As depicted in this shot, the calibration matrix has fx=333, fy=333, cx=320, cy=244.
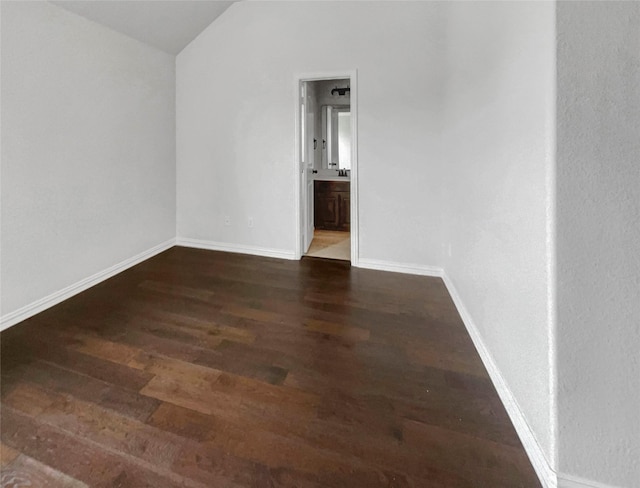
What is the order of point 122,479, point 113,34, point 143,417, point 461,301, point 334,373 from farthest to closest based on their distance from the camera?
point 113,34, point 461,301, point 334,373, point 143,417, point 122,479

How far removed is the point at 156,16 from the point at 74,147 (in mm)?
1598

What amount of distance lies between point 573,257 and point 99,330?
277 centimetres

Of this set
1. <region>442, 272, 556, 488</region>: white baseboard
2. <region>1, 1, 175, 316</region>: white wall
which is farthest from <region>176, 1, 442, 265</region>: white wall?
<region>442, 272, 556, 488</region>: white baseboard

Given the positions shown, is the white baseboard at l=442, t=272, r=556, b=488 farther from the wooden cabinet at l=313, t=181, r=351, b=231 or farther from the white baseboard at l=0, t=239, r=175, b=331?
the wooden cabinet at l=313, t=181, r=351, b=231

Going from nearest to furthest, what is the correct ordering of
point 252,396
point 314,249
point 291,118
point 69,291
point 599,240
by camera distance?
point 599,240, point 252,396, point 69,291, point 291,118, point 314,249

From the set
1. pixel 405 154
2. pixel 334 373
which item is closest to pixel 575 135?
pixel 334 373

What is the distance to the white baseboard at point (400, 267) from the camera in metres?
3.46

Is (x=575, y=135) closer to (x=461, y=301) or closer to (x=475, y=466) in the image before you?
(x=475, y=466)

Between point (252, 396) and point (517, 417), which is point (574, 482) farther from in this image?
point (252, 396)

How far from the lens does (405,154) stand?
3402 mm

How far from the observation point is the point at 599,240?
1.11 meters

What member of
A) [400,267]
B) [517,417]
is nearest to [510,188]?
[517,417]

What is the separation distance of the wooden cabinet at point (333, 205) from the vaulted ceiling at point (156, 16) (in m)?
2.75

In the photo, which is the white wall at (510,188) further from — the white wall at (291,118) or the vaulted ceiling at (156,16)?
the vaulted ceiling at (156,16)
